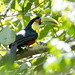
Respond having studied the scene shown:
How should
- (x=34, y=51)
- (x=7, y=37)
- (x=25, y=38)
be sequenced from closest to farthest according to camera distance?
(x=7, y=37), (x=34, y=51), (x=25, y=38)

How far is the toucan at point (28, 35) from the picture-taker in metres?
2.59

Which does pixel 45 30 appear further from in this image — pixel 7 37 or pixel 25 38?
pixel 7 37

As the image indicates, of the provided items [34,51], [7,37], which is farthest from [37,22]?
[7,37]

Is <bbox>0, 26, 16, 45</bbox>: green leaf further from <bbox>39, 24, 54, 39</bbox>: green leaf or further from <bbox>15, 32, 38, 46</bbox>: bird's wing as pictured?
<bbox>39, 24, 54, 39</bbox>: green leaf

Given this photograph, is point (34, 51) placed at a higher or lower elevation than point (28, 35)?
lower

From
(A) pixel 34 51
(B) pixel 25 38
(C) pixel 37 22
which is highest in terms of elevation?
(C) pixel 37 22

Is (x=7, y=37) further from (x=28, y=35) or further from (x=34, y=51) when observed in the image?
(x=28, y=35)

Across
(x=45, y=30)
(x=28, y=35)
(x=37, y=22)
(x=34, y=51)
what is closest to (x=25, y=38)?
(x=28, y=35)

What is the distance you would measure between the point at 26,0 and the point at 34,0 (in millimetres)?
154

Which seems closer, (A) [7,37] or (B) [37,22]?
(A) [7,37]

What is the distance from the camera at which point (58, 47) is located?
3.19 feet

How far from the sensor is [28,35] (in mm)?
2926

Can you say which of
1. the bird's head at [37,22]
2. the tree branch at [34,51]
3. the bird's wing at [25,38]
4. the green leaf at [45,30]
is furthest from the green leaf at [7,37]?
the bird's head at [37,22]

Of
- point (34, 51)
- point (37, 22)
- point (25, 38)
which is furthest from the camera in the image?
point (37, 22)
